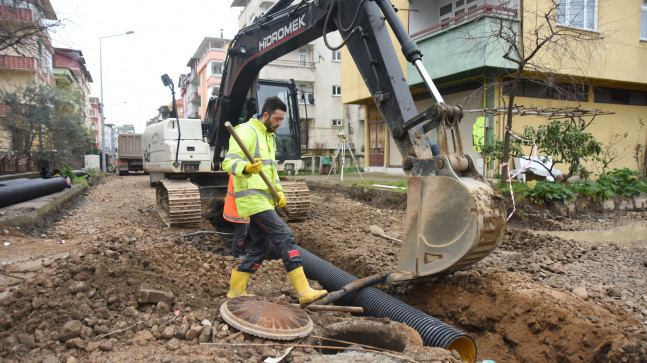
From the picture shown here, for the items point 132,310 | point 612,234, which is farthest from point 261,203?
point 612,234

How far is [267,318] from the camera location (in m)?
2.97

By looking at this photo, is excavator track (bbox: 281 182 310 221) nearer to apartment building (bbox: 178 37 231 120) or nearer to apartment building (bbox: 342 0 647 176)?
apartment building (bbox: 342 0 647 176)

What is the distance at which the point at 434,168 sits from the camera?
3.32 m

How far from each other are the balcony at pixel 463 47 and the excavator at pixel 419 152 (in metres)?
6.71

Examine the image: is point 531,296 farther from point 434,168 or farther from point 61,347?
point 61,347

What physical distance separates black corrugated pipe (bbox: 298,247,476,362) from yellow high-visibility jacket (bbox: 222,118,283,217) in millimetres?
1146

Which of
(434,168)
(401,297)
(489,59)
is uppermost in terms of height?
(489,59)

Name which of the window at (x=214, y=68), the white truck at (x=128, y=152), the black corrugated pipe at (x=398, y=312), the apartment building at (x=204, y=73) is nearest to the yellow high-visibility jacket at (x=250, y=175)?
the black corrugated pipe at (x=398, y=312)

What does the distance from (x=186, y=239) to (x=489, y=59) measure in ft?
29.8

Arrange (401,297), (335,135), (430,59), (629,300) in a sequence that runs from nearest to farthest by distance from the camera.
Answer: (629,300), (401,297), (430,59), (335,135)

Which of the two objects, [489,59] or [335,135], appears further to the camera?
[335,135]

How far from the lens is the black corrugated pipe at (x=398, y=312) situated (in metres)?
3.05

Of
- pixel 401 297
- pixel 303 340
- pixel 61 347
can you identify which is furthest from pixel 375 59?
pixel 61 347

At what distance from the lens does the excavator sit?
3.06 metres
